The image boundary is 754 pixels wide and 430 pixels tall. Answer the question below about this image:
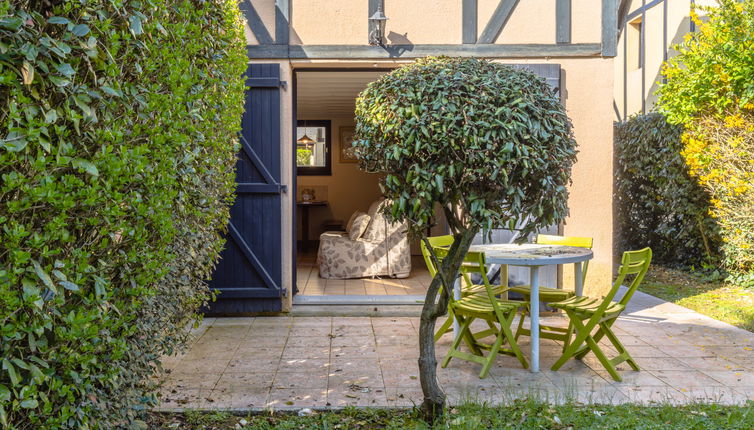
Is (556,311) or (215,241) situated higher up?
(215,241)

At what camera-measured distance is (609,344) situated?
457cm

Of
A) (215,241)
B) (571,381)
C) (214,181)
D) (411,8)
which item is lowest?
(571,381)

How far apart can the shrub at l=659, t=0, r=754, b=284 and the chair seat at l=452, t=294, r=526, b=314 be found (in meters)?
3.65

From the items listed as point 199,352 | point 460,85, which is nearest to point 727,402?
point 460,85

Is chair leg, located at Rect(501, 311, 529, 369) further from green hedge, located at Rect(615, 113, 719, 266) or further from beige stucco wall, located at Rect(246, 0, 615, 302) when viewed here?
green hedge, located at Rect(615, 113, 719, 266)

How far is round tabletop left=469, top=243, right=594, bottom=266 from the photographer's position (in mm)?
3859

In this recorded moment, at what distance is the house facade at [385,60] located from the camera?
5.43m

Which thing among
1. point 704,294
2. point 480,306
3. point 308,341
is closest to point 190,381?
point 308,341

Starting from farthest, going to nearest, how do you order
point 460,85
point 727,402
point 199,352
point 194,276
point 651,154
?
point 651,154
point 199,352
point 194,276
point 727,402
point 460,85

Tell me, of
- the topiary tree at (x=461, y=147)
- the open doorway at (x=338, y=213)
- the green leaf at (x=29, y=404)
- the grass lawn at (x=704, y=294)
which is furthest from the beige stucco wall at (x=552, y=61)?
the green leaf at (x=29, y=404)

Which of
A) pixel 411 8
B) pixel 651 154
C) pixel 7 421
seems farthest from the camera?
pixel 651 154

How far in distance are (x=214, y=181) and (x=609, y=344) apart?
3104 mm

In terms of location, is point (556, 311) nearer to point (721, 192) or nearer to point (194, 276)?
point (721, 192)

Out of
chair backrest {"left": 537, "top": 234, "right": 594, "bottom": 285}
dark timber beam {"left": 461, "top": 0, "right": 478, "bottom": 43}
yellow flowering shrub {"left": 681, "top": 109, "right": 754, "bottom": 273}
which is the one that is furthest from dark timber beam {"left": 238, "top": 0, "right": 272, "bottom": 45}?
yellow flowering shrub {"left": 681, "top": 109, "right": 754, "bottom": 273}
